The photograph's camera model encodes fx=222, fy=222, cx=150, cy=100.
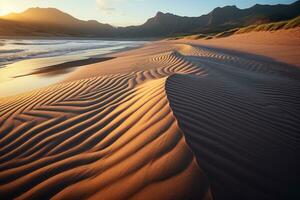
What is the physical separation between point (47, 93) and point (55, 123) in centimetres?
167

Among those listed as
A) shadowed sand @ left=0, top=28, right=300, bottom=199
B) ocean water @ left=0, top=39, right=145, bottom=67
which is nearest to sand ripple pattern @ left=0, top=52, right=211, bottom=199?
shadowed sand @ left=0, top=28, right=300, bottom=199

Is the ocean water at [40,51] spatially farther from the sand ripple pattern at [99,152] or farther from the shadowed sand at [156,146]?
the shadowed sand at [156,146]

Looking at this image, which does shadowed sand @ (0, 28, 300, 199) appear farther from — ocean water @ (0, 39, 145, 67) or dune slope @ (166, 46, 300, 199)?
ocean water @ (0, 39, 145, 67)

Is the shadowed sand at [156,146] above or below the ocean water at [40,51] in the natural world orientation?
above

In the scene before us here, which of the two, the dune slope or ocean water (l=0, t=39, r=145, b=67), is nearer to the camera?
the dune slope

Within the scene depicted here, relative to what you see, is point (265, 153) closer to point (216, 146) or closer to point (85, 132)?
point (216, 146)

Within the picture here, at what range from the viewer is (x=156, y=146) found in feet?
6.97

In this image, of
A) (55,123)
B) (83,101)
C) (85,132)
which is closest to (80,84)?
(83,101)

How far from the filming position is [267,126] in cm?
271

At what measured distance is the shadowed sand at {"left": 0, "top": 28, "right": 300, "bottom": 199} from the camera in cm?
172

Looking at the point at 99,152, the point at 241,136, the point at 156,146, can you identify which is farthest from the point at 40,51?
the point at 241,136

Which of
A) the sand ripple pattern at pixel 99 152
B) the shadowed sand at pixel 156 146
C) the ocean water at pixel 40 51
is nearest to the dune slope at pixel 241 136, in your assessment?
the shadowed sand at pixel 156 146

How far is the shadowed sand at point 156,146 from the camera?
1.72m

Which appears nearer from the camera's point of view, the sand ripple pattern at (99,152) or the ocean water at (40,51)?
the sand ripple pattern at (99,152)
